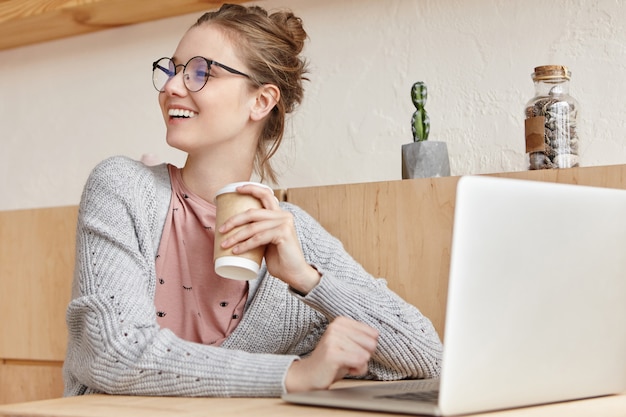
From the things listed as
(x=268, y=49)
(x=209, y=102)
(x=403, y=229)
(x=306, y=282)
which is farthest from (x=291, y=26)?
(x=306, y=282)

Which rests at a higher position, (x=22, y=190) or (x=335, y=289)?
(x=22, y=190)

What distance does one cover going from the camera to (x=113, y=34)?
2.71 metres

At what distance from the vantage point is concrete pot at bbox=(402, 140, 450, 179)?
5.92 ft

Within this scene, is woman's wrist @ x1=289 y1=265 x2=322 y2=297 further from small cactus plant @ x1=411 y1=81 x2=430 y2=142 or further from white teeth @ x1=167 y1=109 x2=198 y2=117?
small cactus plant @ x1=411 y1=81 x2=430 y2=142

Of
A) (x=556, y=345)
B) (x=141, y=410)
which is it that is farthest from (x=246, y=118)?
(x=556, y=345)

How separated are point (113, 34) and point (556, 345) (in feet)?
6.80

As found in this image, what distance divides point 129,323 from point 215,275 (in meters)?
0.31

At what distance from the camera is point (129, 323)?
1.30 metres

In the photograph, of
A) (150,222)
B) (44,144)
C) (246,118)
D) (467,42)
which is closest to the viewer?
(150,222)

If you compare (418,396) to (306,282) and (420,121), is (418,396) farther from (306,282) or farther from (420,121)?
(420,121)

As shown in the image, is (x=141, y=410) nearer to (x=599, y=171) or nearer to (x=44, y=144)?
(x=599, y=171)

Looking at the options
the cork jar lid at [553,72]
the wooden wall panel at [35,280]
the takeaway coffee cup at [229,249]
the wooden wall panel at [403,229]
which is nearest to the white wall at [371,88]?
the cork jar lid at [553,72]

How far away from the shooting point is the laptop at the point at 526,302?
85cm

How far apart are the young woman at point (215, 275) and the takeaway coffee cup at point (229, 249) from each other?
0.01 metres
